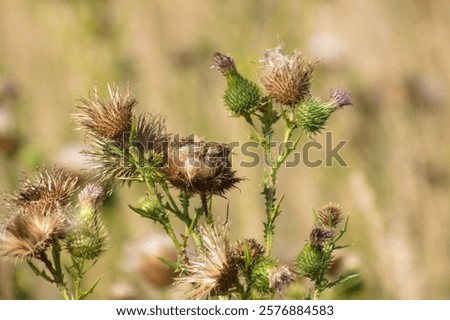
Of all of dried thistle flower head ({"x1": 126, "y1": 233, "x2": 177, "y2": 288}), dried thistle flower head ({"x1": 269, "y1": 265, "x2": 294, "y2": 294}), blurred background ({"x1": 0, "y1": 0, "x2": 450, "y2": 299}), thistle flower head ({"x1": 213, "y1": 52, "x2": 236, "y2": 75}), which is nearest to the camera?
dried thistle flower head ({"x1": 269, "y1": 265, "x2": 294, "y2": 294})

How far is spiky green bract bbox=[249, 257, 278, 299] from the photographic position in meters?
1.46

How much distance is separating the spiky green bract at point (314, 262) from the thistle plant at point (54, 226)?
447 millimetres

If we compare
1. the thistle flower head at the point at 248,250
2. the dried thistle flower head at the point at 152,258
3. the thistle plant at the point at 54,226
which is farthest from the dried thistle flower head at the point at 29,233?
the dried thistle flower head at the point at 152,258

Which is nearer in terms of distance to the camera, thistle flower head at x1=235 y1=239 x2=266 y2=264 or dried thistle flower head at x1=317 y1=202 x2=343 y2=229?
thistle flower head at x1=235 y1=239 x2=266 y2=264

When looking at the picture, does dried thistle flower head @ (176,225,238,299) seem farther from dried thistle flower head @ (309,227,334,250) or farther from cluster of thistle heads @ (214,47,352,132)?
cluster of thistle heads @ (214,47,352,132)

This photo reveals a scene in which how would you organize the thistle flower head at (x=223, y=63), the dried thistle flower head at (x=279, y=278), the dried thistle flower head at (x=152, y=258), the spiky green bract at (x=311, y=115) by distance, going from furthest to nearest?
the dried thistle flower head at (x=152, y=258)
the thistle flower head at (x=223, y=63)
the spiky green bract at (x=311, y=115)
the dried thistle flower head at (x=279, y=278)

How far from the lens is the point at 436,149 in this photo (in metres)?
4.30

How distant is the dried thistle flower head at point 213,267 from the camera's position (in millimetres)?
1471

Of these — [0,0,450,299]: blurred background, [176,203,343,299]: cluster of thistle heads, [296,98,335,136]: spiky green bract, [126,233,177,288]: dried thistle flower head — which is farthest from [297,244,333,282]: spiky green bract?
[0,0,450,299]: blurred background

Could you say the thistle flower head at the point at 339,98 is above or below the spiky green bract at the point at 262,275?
above

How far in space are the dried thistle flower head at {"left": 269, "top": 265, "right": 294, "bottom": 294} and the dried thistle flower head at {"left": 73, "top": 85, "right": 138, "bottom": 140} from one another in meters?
0.48

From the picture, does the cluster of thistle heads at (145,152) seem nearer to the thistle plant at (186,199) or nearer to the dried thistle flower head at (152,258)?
the thistle plant at (186,199)

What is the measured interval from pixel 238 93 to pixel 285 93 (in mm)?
126

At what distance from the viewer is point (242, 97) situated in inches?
68.8
